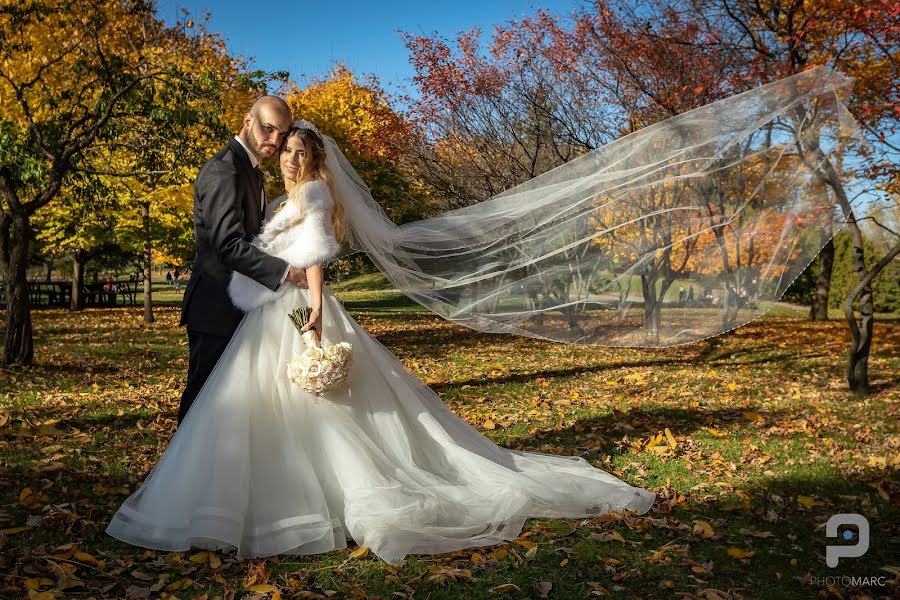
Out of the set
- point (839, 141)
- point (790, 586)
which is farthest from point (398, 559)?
point (839, 141)

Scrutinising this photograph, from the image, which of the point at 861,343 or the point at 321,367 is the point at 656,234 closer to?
the point at 321,367

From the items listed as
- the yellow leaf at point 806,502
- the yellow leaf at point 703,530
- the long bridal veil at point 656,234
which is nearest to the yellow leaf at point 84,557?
the long bridal veil at point 656,234

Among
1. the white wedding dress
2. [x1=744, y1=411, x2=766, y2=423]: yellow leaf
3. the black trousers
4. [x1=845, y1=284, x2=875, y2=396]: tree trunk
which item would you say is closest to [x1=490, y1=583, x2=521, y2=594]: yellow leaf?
the white wedding dress

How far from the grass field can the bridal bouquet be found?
92cm

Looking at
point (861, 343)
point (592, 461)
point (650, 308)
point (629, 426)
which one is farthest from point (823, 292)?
point (650, 308)

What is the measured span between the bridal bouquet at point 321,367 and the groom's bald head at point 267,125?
119 cm

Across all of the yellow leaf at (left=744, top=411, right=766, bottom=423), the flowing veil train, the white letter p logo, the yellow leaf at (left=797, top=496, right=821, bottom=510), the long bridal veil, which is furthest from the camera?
the yellow leaf at (left=744, top=411, right=766, bottom=423)

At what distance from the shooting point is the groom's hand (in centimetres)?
419

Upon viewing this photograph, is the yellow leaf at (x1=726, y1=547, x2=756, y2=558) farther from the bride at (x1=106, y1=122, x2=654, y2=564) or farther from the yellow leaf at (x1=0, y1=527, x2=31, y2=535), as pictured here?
the yellow leaf at (x1=0, y1=527, x2=31, y2=535)

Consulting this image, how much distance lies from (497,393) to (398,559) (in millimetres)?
5538

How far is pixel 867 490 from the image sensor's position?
5.12 metres

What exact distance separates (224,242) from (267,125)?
0.73 metres

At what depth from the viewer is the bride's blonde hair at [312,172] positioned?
416 centimetres

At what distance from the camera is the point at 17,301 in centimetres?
1004
